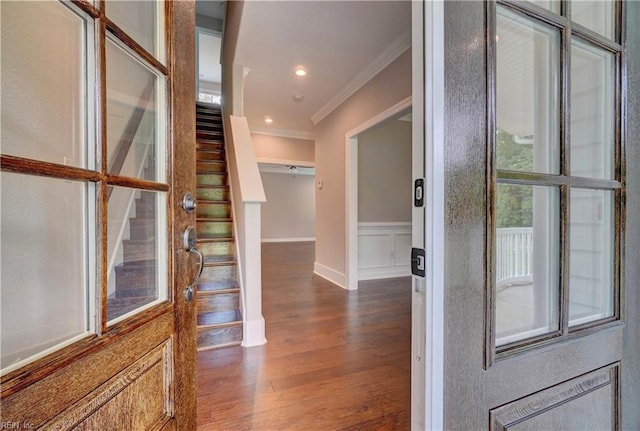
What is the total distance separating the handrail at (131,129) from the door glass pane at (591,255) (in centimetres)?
122

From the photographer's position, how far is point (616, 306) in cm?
91

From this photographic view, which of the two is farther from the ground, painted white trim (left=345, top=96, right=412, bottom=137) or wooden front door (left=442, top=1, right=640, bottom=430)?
painted white trim (left=345, top=96, right=412, bottom=137)

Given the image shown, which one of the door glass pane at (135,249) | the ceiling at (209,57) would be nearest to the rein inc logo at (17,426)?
the door glass pane at (135,249)

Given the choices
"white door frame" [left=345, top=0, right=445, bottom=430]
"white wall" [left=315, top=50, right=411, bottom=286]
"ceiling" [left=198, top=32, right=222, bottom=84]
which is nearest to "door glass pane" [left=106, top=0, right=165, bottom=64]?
"white door frame" [left=345, top=0, right=445, bottom=430]

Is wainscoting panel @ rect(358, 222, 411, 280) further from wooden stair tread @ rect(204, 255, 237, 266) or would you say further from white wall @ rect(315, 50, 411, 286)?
wooden stair tread @ rect(204, 255, 237, 266)

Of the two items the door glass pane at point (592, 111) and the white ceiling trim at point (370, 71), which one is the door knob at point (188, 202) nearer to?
the door glass pane at point (592, 111)

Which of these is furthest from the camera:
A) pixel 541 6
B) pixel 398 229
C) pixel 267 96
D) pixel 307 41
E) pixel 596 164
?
pixel 398 229

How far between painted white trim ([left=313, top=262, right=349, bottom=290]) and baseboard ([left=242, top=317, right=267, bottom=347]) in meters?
1.79

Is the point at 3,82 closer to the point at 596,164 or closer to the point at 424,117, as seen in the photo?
the point at 424,117

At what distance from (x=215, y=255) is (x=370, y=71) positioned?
2.58 metres

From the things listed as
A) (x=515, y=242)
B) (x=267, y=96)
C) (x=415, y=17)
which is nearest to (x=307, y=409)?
(x=515, y=242)

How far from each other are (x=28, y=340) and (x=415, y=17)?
3.38 ft

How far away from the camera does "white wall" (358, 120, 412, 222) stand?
429 centimetres

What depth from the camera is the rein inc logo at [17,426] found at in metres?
0.39
